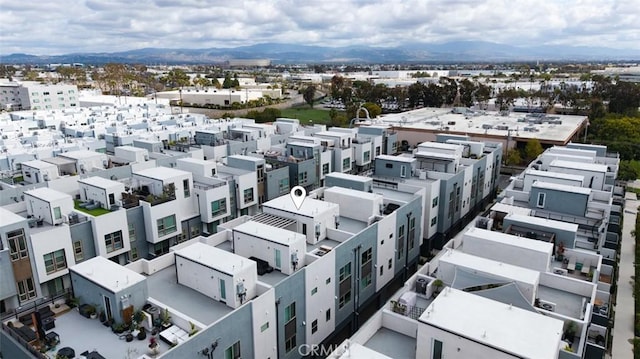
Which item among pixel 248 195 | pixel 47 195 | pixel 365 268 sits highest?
pixel 47 195

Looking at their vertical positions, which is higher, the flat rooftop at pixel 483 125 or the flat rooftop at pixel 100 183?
the flat rooftop at pixel 100 183

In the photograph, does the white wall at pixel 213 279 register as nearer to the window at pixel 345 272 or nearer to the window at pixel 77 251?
the window at pixel 345 272

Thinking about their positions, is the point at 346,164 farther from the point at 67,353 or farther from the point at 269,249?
the point at 67,353

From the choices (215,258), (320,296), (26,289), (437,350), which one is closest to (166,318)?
(215,258)

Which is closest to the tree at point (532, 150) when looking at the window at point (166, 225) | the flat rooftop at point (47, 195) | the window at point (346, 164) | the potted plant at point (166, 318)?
the window at point (346, 164)

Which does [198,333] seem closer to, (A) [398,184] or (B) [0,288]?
(B) [0,288]

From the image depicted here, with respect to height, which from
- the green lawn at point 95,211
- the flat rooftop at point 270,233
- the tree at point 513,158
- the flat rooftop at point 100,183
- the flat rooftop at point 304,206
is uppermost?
the flat rooftop at point 100,183
